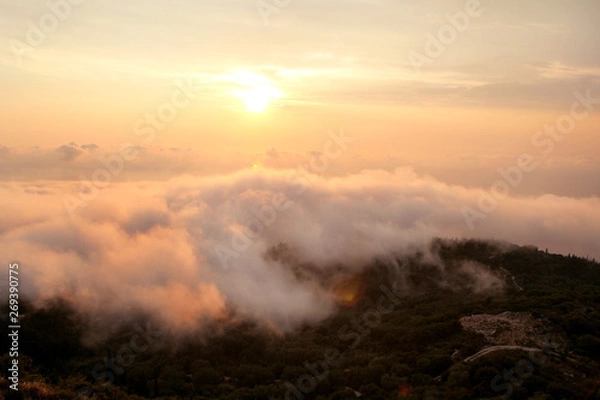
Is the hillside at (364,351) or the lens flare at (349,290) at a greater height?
the lens flare at (349,290)

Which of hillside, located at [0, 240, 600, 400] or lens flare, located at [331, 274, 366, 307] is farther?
lens flare, located at [331, 274, 366, 307]

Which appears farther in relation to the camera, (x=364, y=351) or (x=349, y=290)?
(x=349, y=290)

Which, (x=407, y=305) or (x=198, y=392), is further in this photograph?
(x=407, y=305)

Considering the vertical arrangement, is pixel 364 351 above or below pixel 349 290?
below

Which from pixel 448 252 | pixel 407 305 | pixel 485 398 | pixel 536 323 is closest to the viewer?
pixel 485 398

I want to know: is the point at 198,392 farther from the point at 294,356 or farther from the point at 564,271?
the point at 564,271

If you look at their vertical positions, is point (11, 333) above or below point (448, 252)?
below

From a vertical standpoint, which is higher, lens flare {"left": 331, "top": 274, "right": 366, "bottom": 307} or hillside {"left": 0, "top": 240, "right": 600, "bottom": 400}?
lens flare {"left": 331, "top": 274, "right": 366, "bottom": 307}

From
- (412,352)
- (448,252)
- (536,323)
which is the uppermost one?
(448,252)

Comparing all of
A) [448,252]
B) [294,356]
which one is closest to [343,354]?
[294,356]

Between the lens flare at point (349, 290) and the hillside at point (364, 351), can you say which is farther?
the lens flare at point (349, 290)

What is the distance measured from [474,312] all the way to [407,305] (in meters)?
19.7

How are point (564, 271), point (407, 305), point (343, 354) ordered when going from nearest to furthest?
1. point (343, 354)
2. point (407, 305)
3. point (564, 271)

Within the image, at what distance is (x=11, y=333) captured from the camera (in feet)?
234
